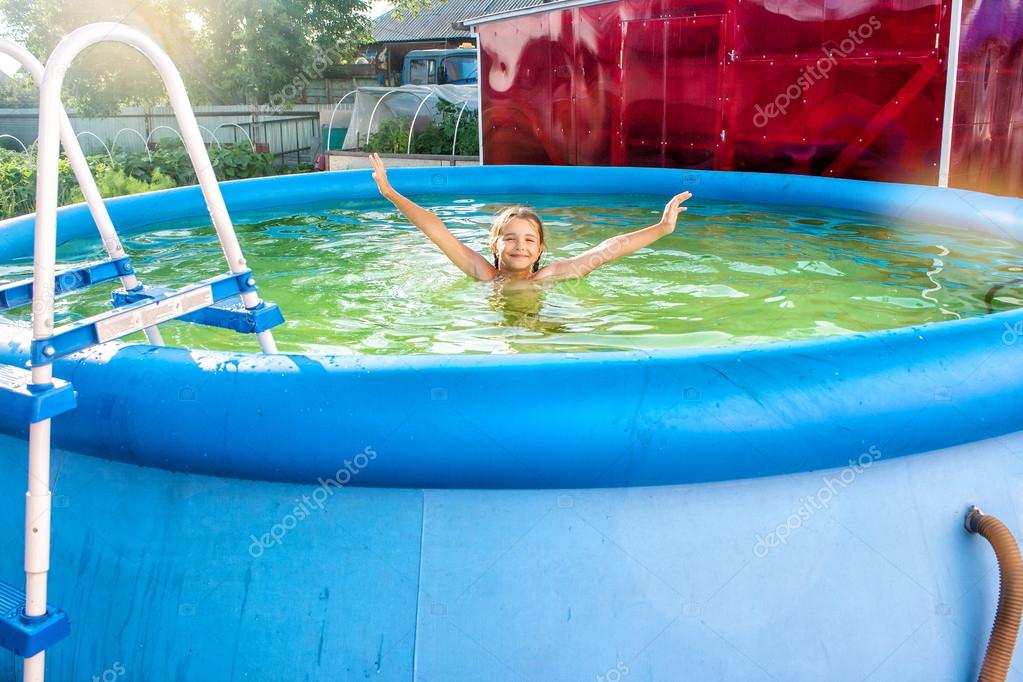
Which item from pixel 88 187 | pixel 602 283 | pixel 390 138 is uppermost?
pixel 390 138

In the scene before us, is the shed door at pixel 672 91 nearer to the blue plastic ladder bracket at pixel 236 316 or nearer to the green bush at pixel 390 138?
the green bush at pixel 390 138

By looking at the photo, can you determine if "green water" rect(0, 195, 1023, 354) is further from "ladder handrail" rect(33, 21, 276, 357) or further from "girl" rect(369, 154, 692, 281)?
"ladder handrail" rect(33, 21, 276, 357)

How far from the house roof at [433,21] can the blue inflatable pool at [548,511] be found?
30.1 metres

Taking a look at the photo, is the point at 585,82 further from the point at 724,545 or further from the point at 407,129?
the point at 724,545

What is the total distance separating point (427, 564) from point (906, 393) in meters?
1.15

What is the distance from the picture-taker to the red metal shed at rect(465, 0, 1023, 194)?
25.2 feet

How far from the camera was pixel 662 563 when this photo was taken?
218cm

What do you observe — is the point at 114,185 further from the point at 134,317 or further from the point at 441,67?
the point at 441,67

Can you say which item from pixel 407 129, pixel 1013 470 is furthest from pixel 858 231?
pixel 407 129

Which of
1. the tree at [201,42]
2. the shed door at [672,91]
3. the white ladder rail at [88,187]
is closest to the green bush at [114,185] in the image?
the shed door at [672,91]
